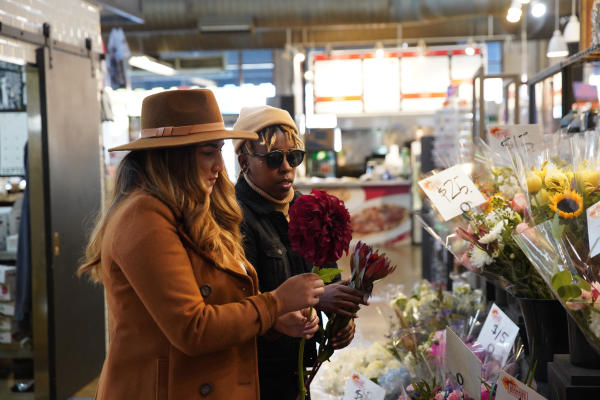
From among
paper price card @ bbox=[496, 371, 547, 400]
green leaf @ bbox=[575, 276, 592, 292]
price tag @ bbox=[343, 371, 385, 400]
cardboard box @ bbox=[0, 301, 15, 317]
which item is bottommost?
cardboard box @ bbox=[0, 301, 15, 317]

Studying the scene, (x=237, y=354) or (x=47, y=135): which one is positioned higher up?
(x=47, y=135)

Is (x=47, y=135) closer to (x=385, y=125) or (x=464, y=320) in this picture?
(x=464, y=320)

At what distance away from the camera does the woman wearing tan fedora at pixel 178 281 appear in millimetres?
1335

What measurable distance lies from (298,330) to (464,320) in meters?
1.35

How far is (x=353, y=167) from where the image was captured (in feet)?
43.2

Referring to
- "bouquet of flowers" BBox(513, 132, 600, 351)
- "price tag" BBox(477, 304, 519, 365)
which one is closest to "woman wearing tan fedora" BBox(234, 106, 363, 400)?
"price tag" BBox(477, 304, 519, 365)

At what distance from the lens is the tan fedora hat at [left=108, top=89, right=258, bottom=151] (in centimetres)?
148

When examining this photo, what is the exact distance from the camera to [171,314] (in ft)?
4.32


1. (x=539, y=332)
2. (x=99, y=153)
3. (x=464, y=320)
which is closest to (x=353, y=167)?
(x=99, y=153)

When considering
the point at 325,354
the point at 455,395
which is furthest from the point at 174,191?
the point at 455,395

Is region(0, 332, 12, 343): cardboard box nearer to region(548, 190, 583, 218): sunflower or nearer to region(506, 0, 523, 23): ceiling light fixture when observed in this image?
region(548, 190, 583, 218): sunflower

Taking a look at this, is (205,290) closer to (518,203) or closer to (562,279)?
(562,279)

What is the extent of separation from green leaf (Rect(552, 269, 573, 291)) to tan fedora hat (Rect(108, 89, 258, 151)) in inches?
29.2

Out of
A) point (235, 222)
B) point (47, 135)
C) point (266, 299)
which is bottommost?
point (266, 299)
